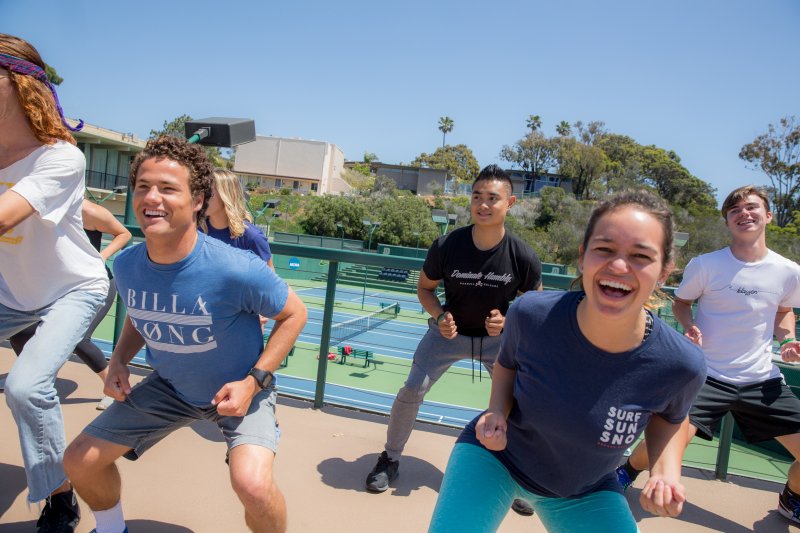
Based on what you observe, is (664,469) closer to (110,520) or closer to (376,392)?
(110,520)

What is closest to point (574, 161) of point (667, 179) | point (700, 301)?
point (667, 179)

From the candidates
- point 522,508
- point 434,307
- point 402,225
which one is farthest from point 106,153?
point 522,508

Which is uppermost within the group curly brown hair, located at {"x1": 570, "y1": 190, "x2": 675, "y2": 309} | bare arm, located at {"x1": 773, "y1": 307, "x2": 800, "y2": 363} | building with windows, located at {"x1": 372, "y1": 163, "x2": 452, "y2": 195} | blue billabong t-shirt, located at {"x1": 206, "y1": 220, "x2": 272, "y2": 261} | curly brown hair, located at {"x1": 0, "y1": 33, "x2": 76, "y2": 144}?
building with windows, located at {"x1": 372, "y1": 163, "x2": 452, "y2": 195}

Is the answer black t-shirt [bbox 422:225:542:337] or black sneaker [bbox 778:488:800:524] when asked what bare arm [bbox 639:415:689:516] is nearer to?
black t-shirt [bbox 422:225:542:337]

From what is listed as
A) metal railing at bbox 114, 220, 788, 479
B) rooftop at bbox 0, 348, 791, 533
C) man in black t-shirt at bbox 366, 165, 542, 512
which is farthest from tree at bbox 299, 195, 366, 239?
man in black t-shirt at bbox 366, 165, 542, 512

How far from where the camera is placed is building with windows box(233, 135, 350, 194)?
95250mm

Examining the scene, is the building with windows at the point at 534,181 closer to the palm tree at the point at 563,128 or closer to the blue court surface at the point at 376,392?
the palm tree at the point at 563,128

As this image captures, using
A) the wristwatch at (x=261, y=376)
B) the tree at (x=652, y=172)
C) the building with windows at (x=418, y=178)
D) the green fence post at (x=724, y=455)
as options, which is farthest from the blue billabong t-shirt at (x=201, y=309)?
the building with windows at (x=418, y=178)

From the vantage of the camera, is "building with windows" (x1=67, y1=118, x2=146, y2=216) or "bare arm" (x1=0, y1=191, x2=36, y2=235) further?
"building with windows" (x1=67, y1=118, x2=146, y2=216)

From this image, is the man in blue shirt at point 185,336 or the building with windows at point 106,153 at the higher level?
the building with windows at point 106,153

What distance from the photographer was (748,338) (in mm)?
3359

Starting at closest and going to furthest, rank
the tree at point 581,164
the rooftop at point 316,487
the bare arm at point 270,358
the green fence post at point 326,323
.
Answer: the bare arm at point 270,358
the rooftop at point 316,487
the green fence post at point 326,323
the tree at point 581,164

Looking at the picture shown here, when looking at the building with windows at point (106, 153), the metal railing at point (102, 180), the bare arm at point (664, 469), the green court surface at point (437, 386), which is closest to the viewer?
the bare arm at point (664, 469)

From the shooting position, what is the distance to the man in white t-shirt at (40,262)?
2.35 meters
